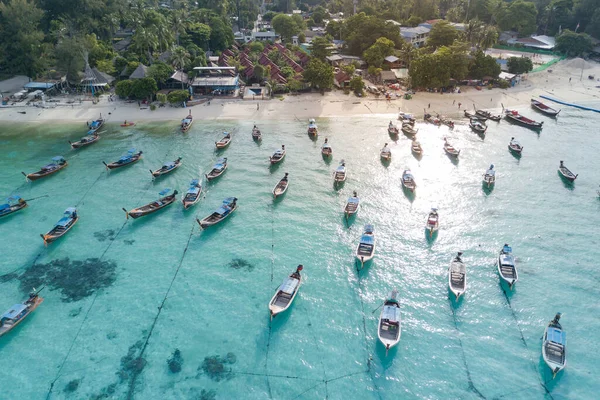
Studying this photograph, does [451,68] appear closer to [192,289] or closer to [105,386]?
[192,289]

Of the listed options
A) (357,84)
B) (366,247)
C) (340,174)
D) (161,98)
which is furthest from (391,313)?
(161,98)

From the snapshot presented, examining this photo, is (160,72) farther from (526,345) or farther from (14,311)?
(526,345)

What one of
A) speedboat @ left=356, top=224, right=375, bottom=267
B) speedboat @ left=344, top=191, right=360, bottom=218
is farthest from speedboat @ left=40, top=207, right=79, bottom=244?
speedboat @ left=356, top=224, right=375, bottom=267

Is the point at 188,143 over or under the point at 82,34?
under

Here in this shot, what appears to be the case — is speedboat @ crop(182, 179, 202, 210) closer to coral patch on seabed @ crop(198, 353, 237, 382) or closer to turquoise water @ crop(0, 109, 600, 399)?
turquoise water @ crop(0, 109, 600, 399)

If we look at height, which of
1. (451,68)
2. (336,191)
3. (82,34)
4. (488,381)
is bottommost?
(488,381)

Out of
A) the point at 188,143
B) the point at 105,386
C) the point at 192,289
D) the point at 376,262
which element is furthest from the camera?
the point at 188,143

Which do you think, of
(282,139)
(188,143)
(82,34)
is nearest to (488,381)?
(282,139)
